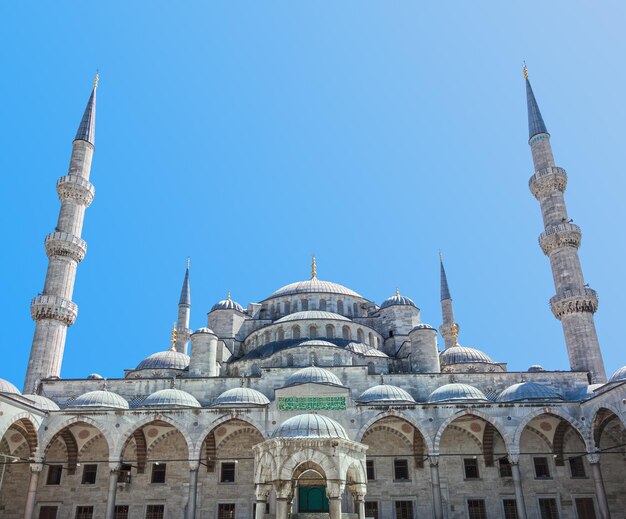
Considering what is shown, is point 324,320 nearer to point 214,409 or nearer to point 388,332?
point 388,332

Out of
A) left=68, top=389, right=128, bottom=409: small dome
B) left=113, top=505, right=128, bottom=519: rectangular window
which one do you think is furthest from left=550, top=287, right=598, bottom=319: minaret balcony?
left=113, top=505, right=128, bottom=519: rectangular window

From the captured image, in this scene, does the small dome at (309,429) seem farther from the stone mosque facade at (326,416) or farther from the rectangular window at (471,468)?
the rectangular window at (471,468)

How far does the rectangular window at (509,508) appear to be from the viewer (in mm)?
19688

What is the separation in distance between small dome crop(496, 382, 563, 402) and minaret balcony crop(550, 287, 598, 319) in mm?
4808

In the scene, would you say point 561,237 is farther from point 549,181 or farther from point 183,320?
point 183,320

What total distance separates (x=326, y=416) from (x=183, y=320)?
1828 centimetres

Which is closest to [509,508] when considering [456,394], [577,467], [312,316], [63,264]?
[577,467]

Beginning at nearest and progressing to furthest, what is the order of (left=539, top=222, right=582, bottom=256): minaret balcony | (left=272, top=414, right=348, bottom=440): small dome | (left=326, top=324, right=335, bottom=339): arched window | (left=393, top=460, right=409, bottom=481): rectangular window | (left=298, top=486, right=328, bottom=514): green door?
(left=272, top=414, right=348, bottom=440): small dome → (left=298, top=486, right=328, bottom=514): green door → (left=393, top=460, right=409, bottom=481): rectangular window → (left=539, top=222, right=582, bottom=256): minaret balcony → (left=326, top=324, right=335, bottom=339): arched window

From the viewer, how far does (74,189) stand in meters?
26.0

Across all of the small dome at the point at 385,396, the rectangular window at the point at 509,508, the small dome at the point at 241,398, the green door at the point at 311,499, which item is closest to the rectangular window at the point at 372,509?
the green door at the point at 311,499

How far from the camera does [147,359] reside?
26.0 metres

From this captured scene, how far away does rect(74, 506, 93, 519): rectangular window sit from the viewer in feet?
65.4

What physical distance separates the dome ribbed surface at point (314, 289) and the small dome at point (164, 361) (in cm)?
639

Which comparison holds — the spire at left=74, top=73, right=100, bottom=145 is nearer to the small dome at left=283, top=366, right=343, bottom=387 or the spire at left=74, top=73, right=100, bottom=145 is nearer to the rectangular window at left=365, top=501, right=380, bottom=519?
Result: the small dome at left=283, top=366, right=343, bottom=387
